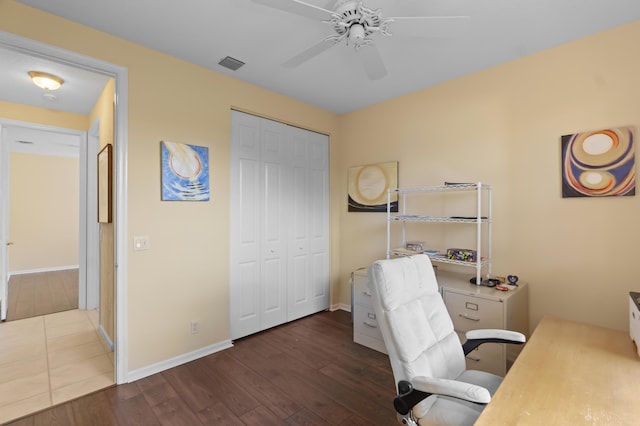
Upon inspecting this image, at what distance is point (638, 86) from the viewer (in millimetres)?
2074

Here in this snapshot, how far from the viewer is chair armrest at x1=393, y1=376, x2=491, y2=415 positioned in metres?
1.09

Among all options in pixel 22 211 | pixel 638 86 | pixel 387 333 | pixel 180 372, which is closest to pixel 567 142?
pixel 638 86

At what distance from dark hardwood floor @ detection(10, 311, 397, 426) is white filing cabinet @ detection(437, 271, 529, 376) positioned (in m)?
0.73

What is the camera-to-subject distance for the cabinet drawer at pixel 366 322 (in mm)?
2859

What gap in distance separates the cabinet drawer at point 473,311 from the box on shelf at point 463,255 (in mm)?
378

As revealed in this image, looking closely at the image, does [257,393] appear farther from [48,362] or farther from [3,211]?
[3,211]

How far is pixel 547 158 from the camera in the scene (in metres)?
2.43

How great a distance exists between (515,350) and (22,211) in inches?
339

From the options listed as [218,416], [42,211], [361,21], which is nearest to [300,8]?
[361,21]

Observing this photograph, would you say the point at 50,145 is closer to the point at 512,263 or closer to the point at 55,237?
the point at 55,237

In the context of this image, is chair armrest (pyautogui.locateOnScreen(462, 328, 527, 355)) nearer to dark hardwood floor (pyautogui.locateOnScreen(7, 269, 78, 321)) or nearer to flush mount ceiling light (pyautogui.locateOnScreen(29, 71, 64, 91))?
flush mount ceiling light (pyautogui.locateOnScreen(29, 71, 64, 91))

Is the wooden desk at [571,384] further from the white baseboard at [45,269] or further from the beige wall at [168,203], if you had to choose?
the white baseboard at [45,269]

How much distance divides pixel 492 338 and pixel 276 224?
7.83ft

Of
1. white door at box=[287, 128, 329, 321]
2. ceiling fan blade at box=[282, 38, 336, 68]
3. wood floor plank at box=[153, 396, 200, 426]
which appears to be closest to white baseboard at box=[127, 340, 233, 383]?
wood floor plank at box=[153, 396, 200, 426]
